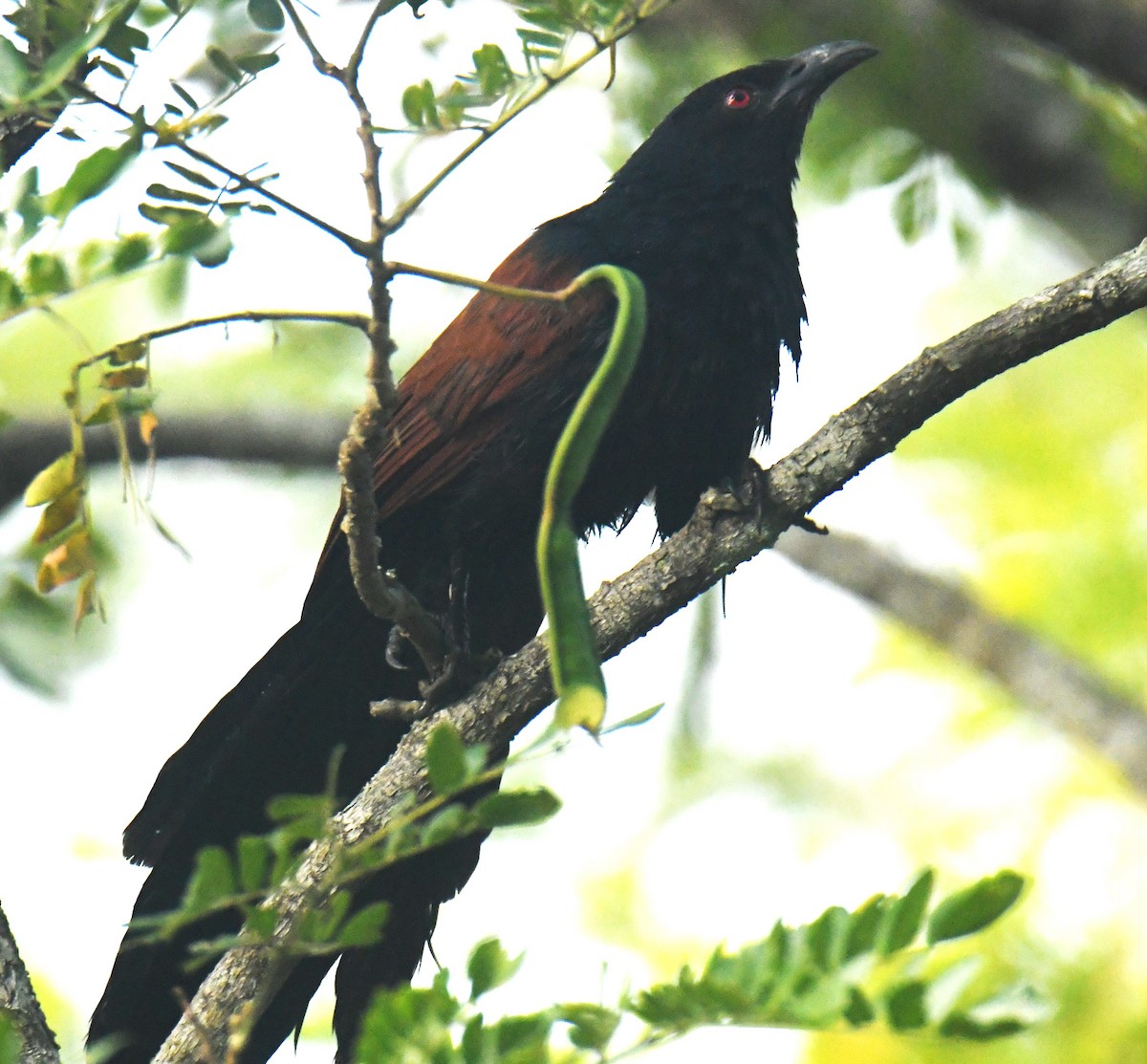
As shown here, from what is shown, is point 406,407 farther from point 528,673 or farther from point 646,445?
point 528,673

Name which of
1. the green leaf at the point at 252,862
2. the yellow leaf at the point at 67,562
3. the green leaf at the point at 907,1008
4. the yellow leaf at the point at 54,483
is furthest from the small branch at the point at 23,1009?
the green leaf at the point at 907,1008

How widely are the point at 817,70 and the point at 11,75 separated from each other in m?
2.75

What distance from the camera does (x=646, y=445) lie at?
10.5ft

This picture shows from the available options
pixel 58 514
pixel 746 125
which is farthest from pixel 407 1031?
pixel 746 125

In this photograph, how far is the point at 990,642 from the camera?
19.3ft

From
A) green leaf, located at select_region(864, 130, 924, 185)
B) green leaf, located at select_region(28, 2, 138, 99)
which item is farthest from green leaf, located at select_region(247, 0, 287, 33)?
green leaf, located at select_region(864, 130, 924, 185)

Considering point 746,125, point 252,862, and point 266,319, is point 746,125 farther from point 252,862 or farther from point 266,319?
point 252,862

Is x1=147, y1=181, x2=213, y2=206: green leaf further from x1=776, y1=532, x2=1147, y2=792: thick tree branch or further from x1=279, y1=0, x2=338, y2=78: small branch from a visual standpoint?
x1=776, y1=532, x2=1147, y2=792: thick tree branch

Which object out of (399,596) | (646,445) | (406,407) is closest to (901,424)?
(646,445)

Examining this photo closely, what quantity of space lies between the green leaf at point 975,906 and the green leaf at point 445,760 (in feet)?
1.68

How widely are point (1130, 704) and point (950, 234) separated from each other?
2.29 m

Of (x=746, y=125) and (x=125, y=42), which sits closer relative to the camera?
(x=125, y=42)

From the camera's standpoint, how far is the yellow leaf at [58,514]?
212 centimetres

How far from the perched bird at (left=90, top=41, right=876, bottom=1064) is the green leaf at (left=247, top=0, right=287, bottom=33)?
104 centimetres
